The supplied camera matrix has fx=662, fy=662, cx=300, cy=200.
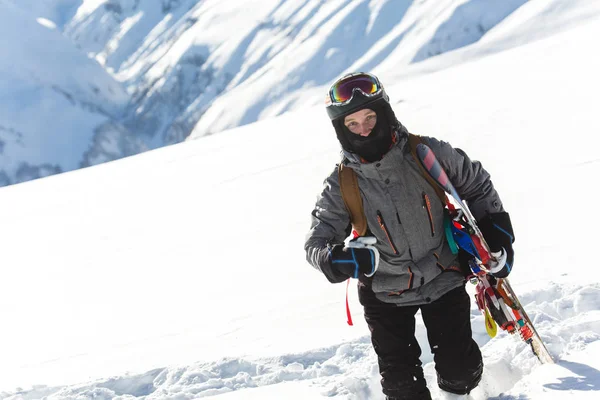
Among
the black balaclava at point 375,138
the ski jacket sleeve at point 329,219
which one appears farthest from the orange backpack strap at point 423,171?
the ski jacket sleeve at point 329,219

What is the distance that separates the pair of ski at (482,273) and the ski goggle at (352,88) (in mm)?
393

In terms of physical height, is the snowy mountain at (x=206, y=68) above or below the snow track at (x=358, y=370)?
above

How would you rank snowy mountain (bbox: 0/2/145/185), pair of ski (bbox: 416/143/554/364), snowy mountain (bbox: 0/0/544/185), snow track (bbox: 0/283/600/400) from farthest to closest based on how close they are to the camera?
snowy mountain (bbox: 0/2/145/185)
snowy mountain (bbox: 0/0/544/185)
snow track (bbox: 0/283/600/400)
pair of ski (bbox: 416/143/554/364)

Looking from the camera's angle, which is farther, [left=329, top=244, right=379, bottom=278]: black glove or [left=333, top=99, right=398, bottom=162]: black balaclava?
[left=333, top=99, right=398, bottom=162]: black balaclava

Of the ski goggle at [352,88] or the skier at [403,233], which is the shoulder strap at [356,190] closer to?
the skier at [403,233]

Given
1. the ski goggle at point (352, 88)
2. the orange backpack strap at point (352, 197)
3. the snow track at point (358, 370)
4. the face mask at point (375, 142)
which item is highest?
the ski goggle at point (352, 88)

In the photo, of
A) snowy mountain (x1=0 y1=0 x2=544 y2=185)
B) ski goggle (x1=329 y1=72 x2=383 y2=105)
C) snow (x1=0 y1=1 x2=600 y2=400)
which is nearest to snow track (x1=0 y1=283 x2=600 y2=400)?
snow (x1=0 y1=1 x2=600 y2=400)

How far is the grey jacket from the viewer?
136 inches

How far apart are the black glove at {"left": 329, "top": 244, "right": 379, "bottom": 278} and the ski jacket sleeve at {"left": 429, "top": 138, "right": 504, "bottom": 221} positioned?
26.8 inches

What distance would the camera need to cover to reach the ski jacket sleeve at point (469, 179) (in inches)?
137

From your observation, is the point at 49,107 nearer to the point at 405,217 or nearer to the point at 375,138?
the point at 375,138

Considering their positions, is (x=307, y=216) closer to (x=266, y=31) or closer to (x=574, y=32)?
(x=574, y=32)

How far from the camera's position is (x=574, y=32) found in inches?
885

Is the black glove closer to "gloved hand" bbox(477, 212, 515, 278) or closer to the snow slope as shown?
"gloved hand" bbox(477, 212, 515, 278)
